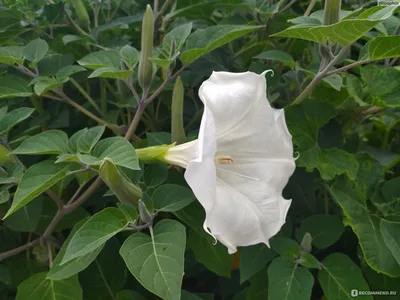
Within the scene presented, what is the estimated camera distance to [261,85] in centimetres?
85

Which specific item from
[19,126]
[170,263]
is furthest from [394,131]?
[19,126]

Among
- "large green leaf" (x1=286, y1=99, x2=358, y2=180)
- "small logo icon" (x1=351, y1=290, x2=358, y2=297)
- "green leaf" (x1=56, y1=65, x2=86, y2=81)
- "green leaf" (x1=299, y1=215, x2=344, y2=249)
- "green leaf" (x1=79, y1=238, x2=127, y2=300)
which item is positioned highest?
"green leaf" (x1=56, y1=65, x2=86, y2=81)

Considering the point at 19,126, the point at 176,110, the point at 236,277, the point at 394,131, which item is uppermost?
the point at 176,110

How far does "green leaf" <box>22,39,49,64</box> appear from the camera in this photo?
3.34 feet

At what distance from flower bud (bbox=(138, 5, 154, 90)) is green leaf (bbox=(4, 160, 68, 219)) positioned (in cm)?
24

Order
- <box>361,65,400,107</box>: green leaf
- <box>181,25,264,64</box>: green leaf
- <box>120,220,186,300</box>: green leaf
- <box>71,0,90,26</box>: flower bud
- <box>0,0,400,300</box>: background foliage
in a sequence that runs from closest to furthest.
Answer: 1. <box>120,220,186,300</box>: green leaf
2. <box>0,0,400,300</box>: background foliage
3. <box>181,25,264,64</box>: green leaf
4. <box>361,65,400,107</box>: green leaf
5. <box>71,0,90,26</box>: flower bud

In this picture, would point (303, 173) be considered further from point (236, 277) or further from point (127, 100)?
point (127, 100)

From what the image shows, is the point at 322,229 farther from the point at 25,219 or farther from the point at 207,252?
the point at 25,219

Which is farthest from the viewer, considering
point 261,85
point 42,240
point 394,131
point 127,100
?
point 394,131

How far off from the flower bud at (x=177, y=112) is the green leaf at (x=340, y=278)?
370 mm

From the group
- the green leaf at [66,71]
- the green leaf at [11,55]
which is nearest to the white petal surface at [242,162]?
the green leaf at [66,71]

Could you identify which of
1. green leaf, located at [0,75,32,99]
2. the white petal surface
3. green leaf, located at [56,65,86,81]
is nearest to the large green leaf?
the white petal surface

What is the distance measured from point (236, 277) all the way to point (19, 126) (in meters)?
0.60

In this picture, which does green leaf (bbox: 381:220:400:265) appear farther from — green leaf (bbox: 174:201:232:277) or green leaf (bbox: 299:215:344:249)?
green leaf (bbox: 174:201:232:277)
